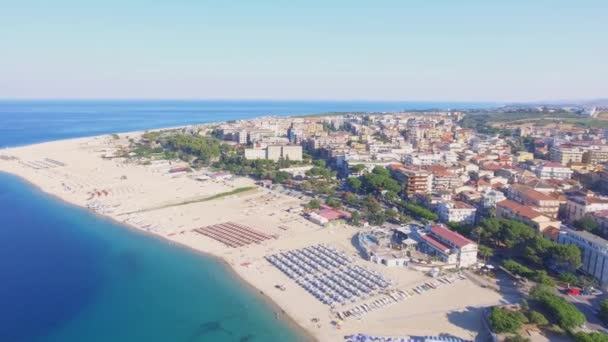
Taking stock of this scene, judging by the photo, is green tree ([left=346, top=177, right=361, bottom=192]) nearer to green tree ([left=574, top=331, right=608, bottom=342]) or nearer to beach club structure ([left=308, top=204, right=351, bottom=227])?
beach club structure ([left=308, top=204, right=351, bottom=227])

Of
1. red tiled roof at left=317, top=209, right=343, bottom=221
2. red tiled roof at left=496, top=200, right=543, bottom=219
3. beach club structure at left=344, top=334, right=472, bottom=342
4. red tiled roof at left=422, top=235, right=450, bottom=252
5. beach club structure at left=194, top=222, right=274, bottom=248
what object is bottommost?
beach club structure at left=344, top=334, right=472, bottom=342

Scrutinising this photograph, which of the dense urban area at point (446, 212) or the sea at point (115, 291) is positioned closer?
the sea at point (115, 291)

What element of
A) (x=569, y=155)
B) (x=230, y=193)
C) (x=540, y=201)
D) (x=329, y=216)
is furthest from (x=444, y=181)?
(x=569, y=155)

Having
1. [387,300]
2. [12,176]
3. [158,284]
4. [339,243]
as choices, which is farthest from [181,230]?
[12,176]

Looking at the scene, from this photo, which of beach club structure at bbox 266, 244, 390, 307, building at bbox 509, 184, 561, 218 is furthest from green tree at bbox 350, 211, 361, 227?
building at bbox 509, 184, 561, 218

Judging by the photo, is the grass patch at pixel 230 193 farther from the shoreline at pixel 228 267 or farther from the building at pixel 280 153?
the building at pixel 280 153

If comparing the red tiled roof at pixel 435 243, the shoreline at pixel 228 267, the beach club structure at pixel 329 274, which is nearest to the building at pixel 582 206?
the red tiled roof at pixel 435 243

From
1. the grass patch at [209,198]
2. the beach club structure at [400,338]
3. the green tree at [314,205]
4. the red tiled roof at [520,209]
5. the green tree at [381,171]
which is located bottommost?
the beach club structure at [400,338]
